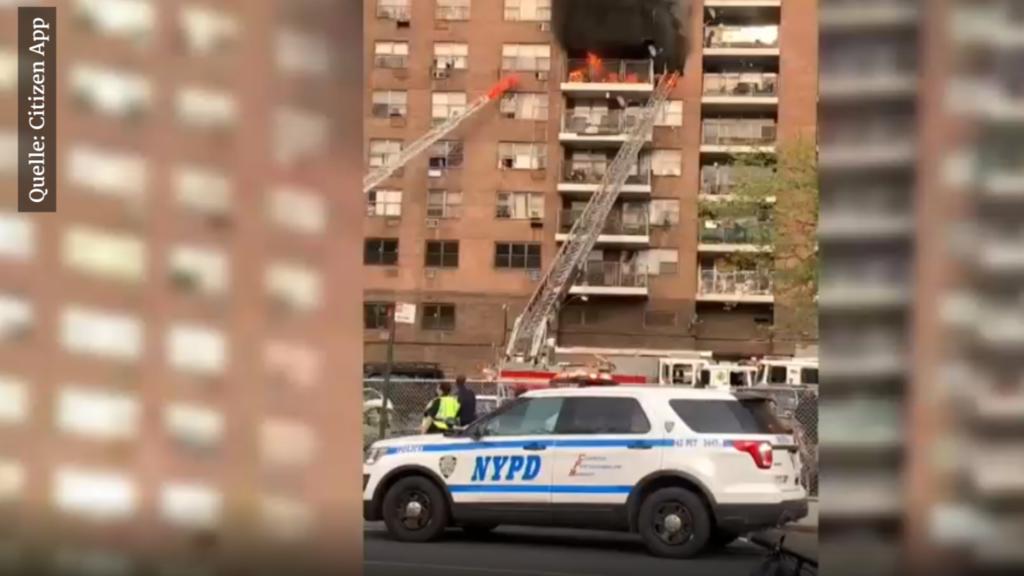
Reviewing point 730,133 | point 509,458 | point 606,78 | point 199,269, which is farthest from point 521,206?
point 199,269

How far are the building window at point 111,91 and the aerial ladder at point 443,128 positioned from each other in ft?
68.9

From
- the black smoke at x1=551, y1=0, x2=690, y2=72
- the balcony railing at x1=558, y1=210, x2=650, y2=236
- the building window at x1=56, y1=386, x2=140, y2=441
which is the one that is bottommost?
the building window at x1=56, y1=386, x2=140, y2=441

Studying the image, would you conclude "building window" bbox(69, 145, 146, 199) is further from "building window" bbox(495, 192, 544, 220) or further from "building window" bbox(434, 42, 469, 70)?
"building window" bbox(495, 192, 544, 220)

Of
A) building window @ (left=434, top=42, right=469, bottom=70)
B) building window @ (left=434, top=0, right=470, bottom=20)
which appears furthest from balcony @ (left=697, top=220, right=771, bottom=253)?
building window @ (left=434, top=0, right=470, bottom=20)

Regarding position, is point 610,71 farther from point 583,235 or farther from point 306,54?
point 583,235

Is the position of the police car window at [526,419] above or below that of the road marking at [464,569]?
above

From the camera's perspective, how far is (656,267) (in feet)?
118

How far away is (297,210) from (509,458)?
507cm

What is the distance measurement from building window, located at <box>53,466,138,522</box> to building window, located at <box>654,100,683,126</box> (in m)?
28.1

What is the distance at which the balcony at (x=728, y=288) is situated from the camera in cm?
3547

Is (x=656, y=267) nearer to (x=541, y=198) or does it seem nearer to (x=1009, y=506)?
(x=541, y=198)

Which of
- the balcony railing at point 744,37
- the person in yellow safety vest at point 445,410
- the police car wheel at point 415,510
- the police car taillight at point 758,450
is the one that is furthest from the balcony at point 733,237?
the police car wheel at point 415,510

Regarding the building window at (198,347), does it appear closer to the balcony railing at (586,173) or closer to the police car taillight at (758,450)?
the police car taillight at (758,450)

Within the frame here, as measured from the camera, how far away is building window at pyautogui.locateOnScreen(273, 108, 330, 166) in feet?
15.8
